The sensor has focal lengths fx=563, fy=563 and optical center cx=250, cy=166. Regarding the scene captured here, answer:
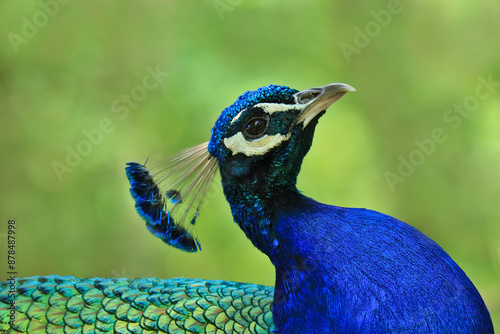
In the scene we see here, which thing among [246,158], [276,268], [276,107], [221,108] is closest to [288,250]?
[276,268]

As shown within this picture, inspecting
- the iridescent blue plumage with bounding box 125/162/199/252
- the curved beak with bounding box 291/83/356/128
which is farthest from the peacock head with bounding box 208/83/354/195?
the iridescent blue plumage with bounding box 125/162/199/252

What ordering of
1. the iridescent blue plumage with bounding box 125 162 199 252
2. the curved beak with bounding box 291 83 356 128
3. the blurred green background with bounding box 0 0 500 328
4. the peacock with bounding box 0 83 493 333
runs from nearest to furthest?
the peacock with bounding box 0 83 493 333 < the curved beak with bounding box 291 83 356 128 < the iridescent blue plumage with bounding box 125 162 199 252 < the blurred green background with bounding box 0 0 500 328

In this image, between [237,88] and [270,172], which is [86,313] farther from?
[237,88]

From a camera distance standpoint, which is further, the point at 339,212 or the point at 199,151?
the point at 199,151

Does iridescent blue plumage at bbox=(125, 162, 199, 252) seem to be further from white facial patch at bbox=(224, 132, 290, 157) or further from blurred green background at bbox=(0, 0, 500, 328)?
blurred green background at bbox=(0, 0, 500, 328)

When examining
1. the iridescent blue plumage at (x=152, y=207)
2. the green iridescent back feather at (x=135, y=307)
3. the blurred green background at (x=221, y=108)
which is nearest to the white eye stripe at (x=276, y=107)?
the iridescent blue plumage at (x=152, y=207)

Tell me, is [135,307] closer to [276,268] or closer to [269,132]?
[276,268]

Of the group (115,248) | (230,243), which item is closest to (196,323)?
(230,243)
